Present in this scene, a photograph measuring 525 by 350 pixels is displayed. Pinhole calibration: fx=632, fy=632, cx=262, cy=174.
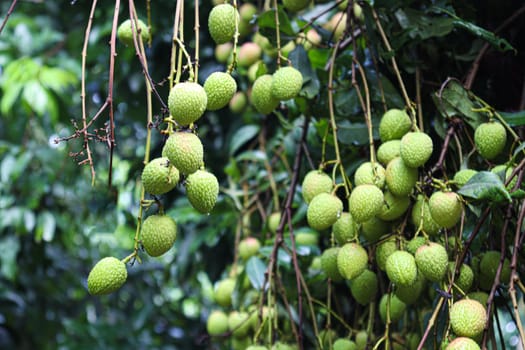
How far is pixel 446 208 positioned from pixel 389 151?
0.44ft

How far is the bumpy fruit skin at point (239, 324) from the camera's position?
121cm

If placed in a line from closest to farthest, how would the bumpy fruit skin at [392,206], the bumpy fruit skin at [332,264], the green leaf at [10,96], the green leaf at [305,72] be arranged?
the bumpy fruit skin at [392,206], the bumpy fruit skin at [332,264], the green leaf at [305,72], the green leaf at [10,96]

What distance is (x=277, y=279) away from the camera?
110 cm

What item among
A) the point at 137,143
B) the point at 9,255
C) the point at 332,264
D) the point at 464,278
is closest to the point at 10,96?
the point at 137,143

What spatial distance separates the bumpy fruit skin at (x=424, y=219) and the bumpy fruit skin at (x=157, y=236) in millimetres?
342

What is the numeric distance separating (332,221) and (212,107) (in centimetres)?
24

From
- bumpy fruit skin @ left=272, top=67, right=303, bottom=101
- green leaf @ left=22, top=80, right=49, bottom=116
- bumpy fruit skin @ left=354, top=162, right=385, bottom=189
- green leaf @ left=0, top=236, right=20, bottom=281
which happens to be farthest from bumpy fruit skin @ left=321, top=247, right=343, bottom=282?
green leaf @ left=0, top=236, right=20, bottom=281

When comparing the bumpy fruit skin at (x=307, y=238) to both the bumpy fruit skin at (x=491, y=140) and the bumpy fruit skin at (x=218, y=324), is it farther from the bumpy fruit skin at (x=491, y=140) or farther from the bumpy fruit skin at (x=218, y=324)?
the bumpy fruit skin at (x=491, y=140)

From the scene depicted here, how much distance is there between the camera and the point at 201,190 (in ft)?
2.32

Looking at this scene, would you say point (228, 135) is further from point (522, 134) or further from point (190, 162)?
point (190, 162)

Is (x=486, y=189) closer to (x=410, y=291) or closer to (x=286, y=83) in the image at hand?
(x=410, y=291)

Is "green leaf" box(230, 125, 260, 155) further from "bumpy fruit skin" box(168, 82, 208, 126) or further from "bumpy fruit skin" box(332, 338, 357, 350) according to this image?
"bumpy fruit skin" box(168, 82, 208, 126)

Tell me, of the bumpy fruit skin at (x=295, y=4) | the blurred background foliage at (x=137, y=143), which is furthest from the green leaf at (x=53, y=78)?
the bumpy fruit skin at (x=295, y=4)

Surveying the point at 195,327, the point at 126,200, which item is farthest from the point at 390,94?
the point at 195,327
